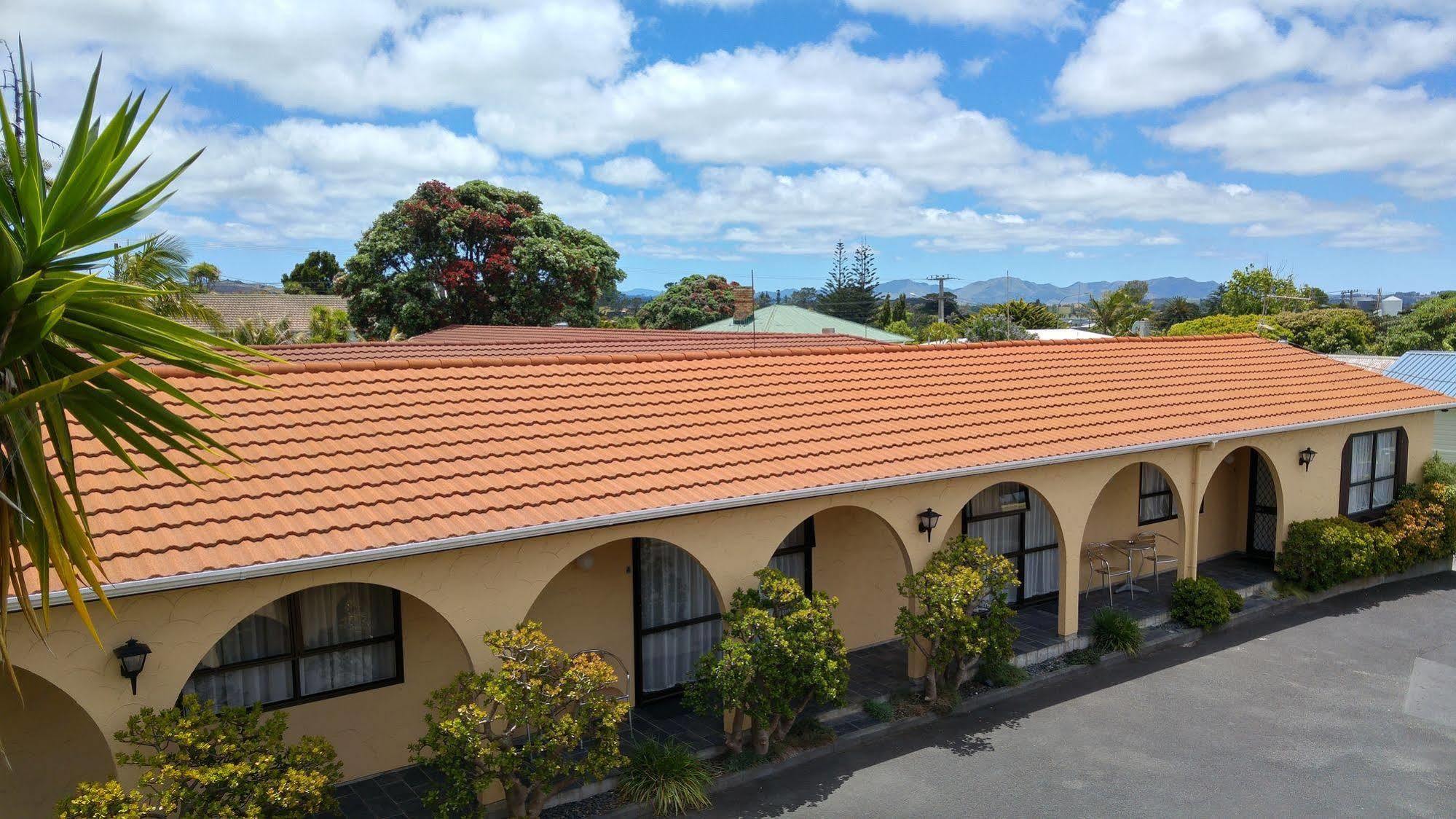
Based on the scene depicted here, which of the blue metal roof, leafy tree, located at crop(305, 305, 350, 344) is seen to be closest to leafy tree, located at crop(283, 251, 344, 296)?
leafy tree, located at crop(305, 305, 350, 344)

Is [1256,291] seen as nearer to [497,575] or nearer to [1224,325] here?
[1224,325]

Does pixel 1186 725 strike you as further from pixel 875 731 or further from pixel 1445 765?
pixel 875 731

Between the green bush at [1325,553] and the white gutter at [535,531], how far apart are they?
3.82 meters

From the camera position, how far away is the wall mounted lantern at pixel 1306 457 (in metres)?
15.3

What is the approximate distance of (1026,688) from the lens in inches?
457

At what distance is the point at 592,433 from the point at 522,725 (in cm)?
349

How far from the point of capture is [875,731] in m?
10.3

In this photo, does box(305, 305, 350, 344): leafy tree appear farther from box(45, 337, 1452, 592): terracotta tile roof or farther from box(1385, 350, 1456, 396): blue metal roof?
box(1385, 350, 1456, 396): blue metal roof

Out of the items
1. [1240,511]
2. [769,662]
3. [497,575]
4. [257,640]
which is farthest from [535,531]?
[1240,511]

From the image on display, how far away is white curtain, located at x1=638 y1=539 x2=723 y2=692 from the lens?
428 inches

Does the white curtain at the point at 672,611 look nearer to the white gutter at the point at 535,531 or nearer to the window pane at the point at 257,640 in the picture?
the white gutter at the point at 535,531

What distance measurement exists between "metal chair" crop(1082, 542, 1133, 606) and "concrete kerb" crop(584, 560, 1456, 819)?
44.9 inches

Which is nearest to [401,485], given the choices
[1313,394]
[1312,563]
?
[1312,563]

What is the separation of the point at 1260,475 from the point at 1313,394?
1.76m
